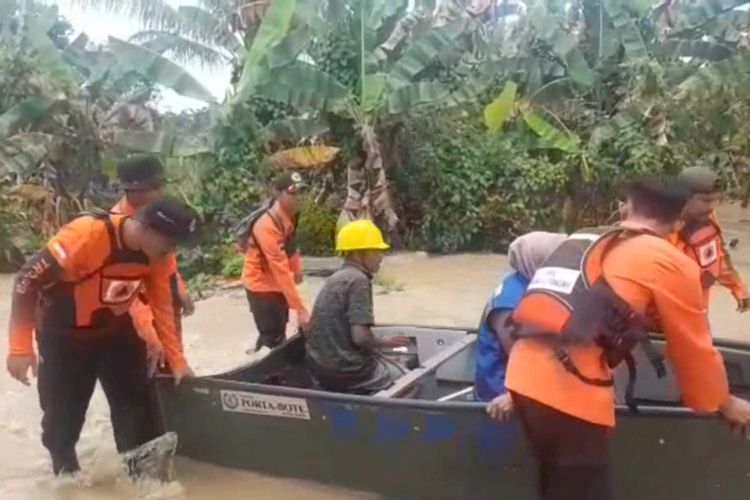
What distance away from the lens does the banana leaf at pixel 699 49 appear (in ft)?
47.6

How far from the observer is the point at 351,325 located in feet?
17.3

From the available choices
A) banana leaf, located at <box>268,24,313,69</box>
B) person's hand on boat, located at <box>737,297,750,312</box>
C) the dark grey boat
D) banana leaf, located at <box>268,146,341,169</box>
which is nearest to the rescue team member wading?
the dark grey boat

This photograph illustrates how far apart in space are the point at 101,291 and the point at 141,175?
0.70 metres

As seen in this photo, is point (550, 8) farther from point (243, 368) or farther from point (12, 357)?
point (12, 357)

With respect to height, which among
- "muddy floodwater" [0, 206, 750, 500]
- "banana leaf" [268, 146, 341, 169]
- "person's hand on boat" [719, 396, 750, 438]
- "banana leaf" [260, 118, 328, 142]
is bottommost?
"muddy floodwater" [0, 206, 750, 500]

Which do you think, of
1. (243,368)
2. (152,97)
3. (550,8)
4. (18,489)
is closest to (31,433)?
(18,489)

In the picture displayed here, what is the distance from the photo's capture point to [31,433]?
21.8 feet

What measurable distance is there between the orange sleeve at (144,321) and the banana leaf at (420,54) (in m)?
8.36

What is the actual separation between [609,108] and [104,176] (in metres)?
7.59

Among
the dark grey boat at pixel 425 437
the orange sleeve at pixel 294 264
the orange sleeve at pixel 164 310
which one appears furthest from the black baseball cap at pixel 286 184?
the orange sleeve at pixel 164 310

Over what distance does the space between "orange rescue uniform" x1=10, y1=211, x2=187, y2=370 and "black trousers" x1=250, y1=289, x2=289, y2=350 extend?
1.74m

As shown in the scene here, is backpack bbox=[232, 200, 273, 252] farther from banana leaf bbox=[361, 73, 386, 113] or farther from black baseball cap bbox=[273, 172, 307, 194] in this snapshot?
banana leaf bbox=[361, 73, 386, 113]

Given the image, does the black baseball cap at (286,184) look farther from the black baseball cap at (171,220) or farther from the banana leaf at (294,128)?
the banana leaf at (294,128)

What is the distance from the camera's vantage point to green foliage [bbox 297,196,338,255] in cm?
1423
